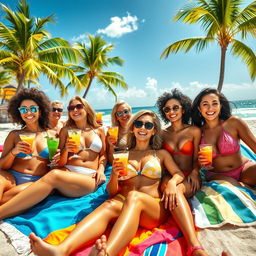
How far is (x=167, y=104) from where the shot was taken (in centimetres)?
310

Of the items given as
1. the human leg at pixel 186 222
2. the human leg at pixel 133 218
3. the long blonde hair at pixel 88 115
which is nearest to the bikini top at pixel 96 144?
the long blonde hair at pixel 88 115

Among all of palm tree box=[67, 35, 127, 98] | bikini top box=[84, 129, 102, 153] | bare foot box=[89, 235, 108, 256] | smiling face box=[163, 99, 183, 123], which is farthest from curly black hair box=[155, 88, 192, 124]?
palm tree box=[67, 35, 127, 98]

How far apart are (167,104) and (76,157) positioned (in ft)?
5.71

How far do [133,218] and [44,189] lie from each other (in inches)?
49.3

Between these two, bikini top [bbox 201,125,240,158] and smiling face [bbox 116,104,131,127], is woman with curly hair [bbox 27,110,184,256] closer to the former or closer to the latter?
bikini top [bbox 201,125,240,158]

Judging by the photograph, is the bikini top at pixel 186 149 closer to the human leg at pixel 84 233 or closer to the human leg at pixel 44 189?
the human leg at pixel 84 233

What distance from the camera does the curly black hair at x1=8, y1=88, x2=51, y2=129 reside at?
3085mm

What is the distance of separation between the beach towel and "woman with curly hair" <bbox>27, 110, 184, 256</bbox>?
0.15 metres

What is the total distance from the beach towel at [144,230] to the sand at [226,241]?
0.21 feet

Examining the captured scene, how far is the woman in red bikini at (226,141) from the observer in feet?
9.20

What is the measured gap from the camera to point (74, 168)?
9.72 ft

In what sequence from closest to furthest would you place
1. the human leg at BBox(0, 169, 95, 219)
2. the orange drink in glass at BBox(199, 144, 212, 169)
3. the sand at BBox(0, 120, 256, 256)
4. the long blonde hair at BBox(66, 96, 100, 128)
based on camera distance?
1. the sand at BBox(0, 120, 256, 256)
2. the human leg at BBox(0, 169, 95, 219)
3. the orange drink in glass at BBox(199, 144, 212, 169)
4. the long blonde hair at BBox(66, 96, 100, 128)

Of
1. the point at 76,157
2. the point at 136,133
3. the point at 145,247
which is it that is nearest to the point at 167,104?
the point at 136,133

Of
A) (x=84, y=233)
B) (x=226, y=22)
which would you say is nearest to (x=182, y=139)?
(x=84, y=233)
